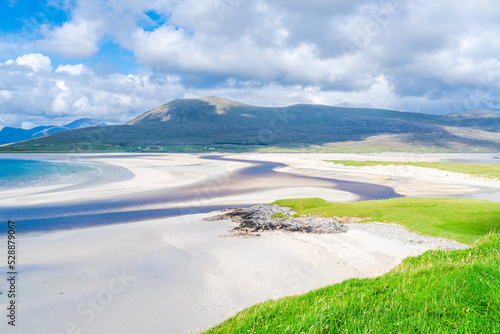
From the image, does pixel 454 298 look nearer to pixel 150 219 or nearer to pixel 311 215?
pixel 311 215

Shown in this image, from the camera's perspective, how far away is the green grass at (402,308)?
5.57m

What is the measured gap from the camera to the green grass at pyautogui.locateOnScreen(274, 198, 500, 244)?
1994 cm

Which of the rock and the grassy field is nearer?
the grassy field

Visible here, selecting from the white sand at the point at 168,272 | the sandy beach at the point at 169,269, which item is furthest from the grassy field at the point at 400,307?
the sandy beach at the point at 169,269

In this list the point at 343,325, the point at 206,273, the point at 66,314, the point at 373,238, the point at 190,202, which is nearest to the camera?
the point at 343,325

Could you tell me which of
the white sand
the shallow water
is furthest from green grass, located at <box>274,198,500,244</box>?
the shallow water

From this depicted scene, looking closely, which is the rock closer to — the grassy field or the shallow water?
the shallow water

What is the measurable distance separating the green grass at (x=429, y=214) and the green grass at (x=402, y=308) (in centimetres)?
1297

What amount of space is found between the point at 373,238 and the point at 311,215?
7.52 metres

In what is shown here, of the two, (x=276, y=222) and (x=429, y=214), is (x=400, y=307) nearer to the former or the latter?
(x=276, y=222)

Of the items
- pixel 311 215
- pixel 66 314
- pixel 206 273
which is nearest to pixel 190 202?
pixel 311 215

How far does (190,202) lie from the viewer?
37312 mm

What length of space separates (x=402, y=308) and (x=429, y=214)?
21.9 m

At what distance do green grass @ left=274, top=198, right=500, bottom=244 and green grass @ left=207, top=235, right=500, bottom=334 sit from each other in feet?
42.6
